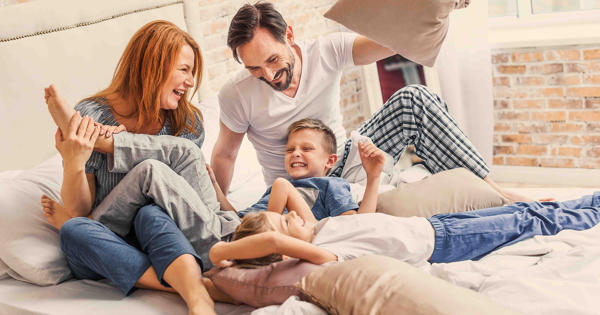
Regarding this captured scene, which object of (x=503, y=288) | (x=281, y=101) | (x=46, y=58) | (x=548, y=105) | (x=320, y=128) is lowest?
(x=503, y=288)

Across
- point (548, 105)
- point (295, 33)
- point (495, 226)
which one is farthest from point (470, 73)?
point (495, 226)

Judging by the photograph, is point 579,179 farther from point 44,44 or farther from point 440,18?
point 44,44

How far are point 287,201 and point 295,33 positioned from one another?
5.85 ft

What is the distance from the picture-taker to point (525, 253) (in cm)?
166

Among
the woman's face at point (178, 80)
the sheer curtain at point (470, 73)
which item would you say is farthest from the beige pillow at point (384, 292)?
the sheer curtain at point (470, 73)

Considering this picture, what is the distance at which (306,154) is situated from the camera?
218 centimetres

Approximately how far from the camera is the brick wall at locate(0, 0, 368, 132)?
297 cm

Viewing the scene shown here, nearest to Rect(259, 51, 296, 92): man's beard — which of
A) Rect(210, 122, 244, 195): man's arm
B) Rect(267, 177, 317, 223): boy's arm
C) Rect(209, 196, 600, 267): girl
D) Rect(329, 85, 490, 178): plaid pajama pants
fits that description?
Rect(210, 122, 244, 195): man's arm

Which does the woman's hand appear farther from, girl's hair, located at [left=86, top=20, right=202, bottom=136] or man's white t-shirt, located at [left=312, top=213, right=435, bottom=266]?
man's white t-shirt, located at [left=312, top=213, right=435, bottom=266]

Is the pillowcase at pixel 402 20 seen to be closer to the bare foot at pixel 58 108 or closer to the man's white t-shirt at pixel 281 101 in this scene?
the man's white t-shirt at pixel 281 101

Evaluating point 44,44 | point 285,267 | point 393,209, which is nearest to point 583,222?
point 393,209

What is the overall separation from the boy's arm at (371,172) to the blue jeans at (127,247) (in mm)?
566

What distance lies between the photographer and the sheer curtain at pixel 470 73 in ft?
11.4

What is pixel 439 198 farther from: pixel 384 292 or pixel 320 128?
pixel 384 292
